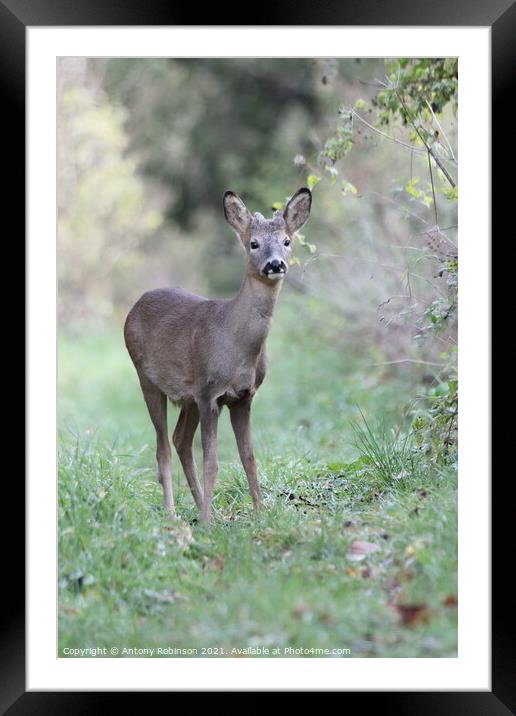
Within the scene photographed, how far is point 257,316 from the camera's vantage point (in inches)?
269

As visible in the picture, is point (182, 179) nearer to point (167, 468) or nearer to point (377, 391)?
point (377, 391)

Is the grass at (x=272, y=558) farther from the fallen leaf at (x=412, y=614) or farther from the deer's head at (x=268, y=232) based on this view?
the deer's head at (x=268, y=232)

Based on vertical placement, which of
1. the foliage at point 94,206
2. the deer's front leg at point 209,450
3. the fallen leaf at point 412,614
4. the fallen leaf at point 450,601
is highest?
the foliage at point 94,206

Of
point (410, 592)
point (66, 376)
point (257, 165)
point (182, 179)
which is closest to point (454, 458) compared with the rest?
point (410, 592)

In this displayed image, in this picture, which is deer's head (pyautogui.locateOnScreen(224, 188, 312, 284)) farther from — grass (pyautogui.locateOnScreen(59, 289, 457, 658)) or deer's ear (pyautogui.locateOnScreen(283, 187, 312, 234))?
grass (pyautogui.locateOnScreen(59, 289, 457, 658))

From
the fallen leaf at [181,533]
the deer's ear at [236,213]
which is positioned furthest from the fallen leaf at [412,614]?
the deer's ear at [236,213]

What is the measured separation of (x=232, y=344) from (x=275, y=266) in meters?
0.65

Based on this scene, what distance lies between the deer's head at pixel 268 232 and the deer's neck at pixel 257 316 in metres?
0.08

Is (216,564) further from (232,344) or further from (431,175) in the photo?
(431,175)

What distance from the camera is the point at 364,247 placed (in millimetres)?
12586

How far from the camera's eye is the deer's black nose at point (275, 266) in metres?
6.52

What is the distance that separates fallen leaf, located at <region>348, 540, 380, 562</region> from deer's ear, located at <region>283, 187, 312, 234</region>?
2226mm

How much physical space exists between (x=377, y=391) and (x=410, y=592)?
6315 mm

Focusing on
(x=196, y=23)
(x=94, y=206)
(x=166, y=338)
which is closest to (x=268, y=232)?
(x=166, y=338)
